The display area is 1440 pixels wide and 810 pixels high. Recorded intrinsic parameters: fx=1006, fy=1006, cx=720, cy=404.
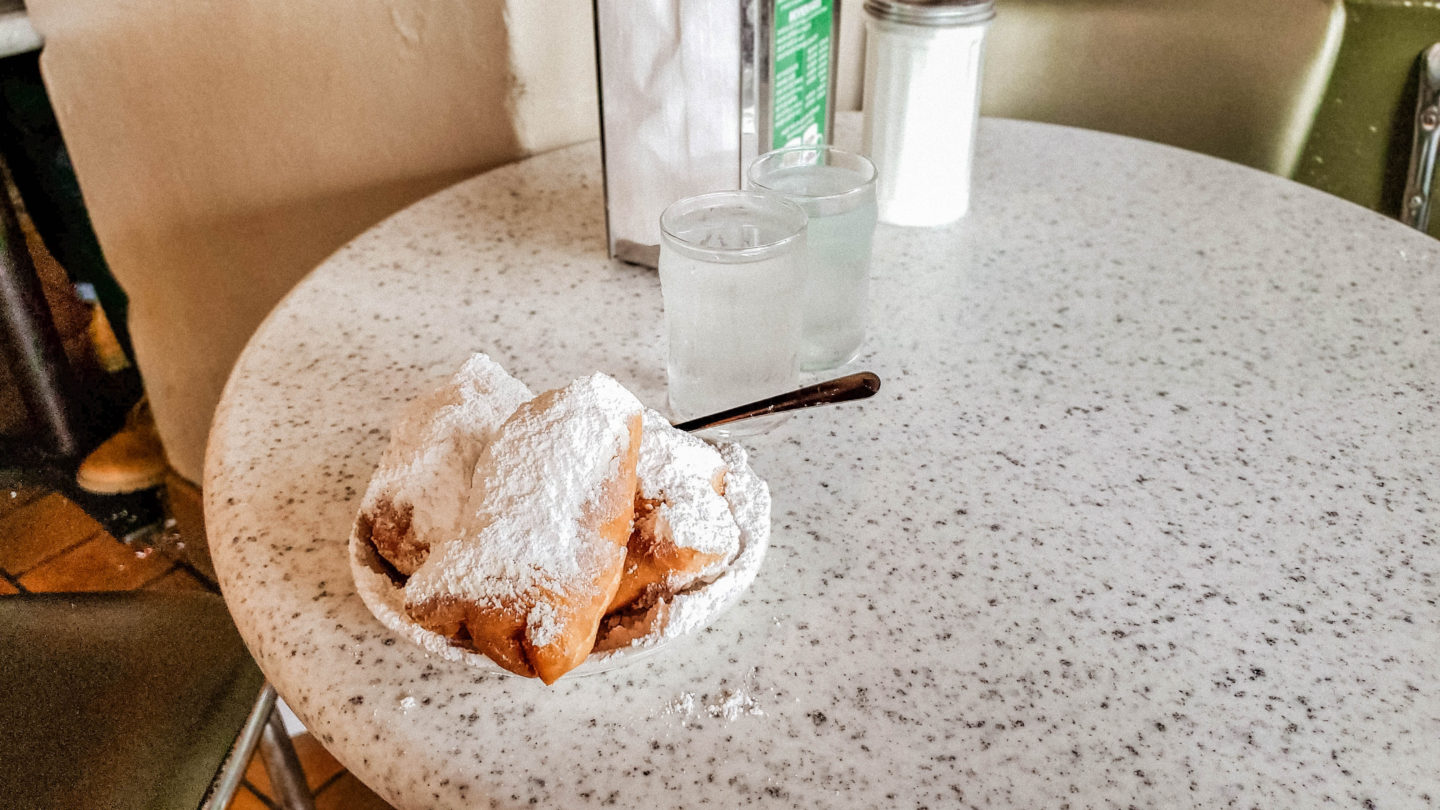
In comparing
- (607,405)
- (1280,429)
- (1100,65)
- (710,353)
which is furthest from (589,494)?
(1100,65)

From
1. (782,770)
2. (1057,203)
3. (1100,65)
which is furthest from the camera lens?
(1100,65)

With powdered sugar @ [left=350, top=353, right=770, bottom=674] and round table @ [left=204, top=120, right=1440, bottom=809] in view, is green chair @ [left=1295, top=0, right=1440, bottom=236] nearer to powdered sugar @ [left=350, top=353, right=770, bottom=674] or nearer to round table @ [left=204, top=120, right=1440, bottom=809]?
round table @ [left=204, top=120, right=1440, bottom=809]

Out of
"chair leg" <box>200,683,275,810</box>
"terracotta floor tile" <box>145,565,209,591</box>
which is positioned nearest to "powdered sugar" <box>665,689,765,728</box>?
"chair leg" <box>200,683,275,810</box>

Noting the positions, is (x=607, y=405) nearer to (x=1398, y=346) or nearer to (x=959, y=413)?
(x=959, y=413)

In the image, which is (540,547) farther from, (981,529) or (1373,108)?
(1373,108)

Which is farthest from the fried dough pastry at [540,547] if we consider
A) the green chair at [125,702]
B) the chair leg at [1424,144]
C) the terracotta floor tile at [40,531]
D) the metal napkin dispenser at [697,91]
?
the chair leg at [1424,144]

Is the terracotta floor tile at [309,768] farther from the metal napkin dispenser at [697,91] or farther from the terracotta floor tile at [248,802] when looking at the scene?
the metal napkin dispenser at [697,91]

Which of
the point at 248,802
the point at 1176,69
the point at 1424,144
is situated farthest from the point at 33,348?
the point at 1424,144
